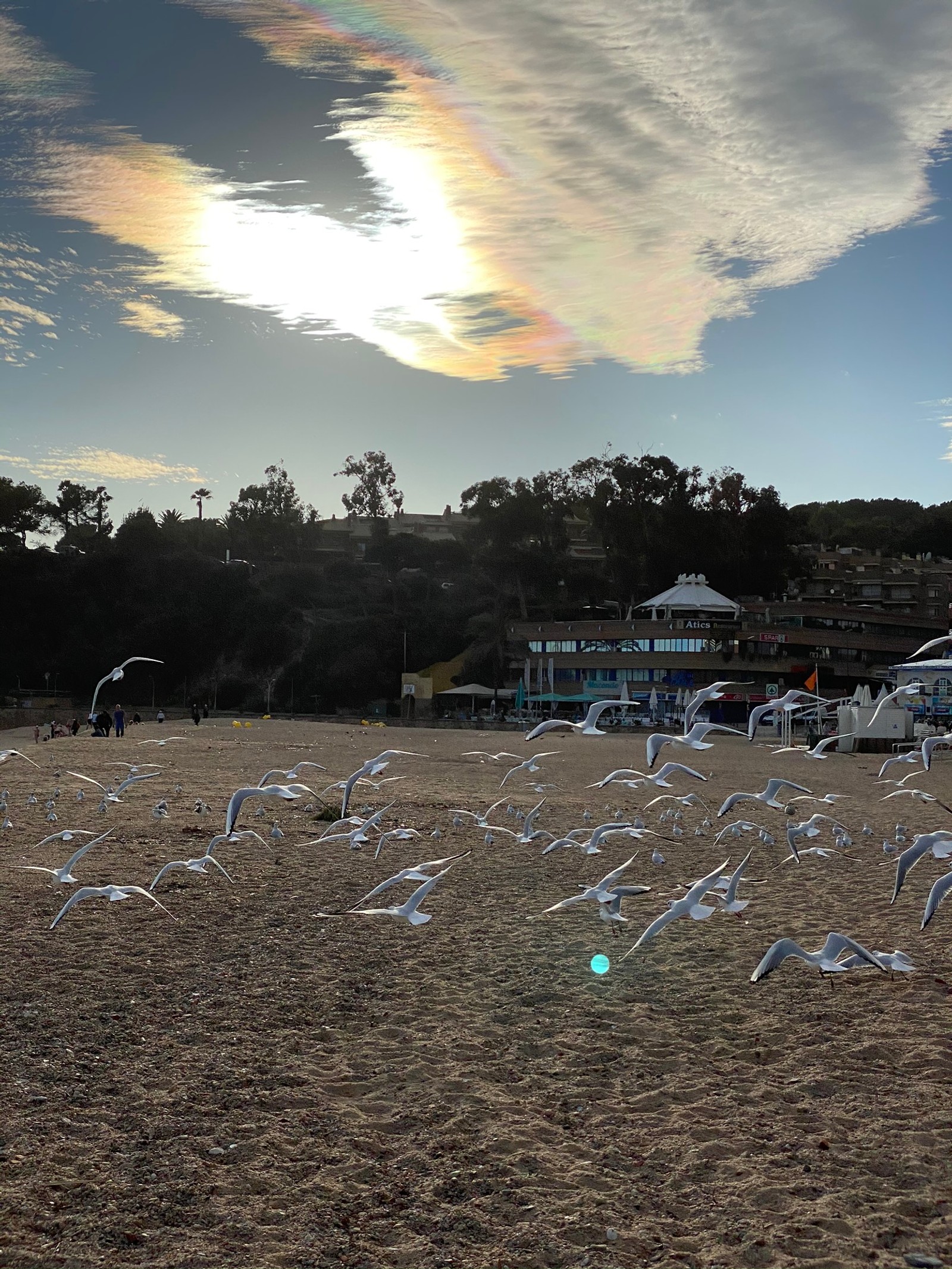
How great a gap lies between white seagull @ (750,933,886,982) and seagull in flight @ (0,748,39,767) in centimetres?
1218

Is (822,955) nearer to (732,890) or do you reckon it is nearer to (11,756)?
(732,890)

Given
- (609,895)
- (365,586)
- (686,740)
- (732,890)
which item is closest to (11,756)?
(686,740)

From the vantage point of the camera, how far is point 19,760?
2744 centimetres

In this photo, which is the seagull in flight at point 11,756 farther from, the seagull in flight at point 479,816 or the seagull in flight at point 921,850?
the seagull in flight at point 921,850

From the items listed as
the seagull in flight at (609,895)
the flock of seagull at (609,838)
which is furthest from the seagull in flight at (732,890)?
the seagull in flight at (609,895)

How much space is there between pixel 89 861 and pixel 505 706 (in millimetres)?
53007

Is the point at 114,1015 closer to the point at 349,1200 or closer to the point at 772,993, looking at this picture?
the point at 349,1200

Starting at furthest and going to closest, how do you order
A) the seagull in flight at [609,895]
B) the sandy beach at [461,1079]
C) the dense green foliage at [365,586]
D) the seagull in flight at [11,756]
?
the dense green foliage at [365,586], the seagull in flight at [11,756], the seagull in flight at [609,895], the sandy beach at [461,1079]

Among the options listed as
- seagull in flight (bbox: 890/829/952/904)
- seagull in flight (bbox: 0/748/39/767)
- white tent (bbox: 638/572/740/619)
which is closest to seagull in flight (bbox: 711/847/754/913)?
seagull in flight (bbox: 890/829/952/904)

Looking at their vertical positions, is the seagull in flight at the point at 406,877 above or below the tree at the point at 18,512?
below

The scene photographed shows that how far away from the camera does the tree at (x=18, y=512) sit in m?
79.8

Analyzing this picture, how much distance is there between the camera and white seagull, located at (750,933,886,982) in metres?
6.94

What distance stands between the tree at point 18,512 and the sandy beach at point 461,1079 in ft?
244

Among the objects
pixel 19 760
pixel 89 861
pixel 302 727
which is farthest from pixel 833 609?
pixel 89 861
